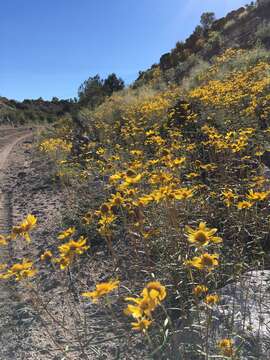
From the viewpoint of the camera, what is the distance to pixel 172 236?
350cm

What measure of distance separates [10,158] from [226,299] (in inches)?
415

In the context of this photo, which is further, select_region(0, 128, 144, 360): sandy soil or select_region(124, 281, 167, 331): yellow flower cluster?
select_region(0, 128, 144, 360): sandy soil

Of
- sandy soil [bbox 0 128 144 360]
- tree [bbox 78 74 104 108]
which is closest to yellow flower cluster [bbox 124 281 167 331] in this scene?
sandy soil [bbox 0 128 144 360]

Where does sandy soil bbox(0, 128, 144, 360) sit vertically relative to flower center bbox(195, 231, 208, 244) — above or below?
below

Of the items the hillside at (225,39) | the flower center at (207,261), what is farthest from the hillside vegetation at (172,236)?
the hillside at (225,39)

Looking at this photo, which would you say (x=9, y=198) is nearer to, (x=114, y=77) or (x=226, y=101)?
(x=226, y=101)

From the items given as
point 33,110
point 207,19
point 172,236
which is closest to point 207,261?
point 172,236

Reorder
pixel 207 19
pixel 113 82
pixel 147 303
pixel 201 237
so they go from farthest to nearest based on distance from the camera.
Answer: pixel 113 82
pixel 207 19
pixel 201 237
pixel 147 303

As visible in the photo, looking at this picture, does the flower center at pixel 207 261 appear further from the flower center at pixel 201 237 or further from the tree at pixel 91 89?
the tree at pixel 91 89

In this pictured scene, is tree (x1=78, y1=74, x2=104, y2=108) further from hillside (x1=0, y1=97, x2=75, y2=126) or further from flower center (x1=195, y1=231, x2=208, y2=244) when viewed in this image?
flower center (x1=195, y1=231, x2=208, y2=244)

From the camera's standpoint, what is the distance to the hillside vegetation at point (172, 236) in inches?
92.0

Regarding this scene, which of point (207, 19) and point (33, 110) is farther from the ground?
point (207, 19)

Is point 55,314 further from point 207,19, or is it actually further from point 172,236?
point 207,19

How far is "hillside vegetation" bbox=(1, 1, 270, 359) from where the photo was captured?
234 cm
